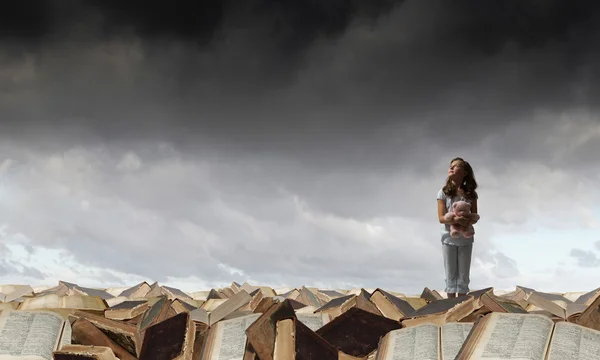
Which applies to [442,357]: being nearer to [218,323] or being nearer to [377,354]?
[377,354]

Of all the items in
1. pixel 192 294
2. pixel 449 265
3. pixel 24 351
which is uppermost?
pixel 449 265

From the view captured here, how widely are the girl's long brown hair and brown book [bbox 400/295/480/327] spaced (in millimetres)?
1673

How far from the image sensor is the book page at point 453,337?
2.39 m

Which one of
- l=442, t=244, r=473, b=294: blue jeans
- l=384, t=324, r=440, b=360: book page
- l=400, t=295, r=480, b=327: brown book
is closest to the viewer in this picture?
l=384, t=324, r=440, b=360: book page

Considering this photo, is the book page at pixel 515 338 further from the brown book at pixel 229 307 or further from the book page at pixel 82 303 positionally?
the book page at pixel 82 303

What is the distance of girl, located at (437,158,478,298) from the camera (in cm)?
477

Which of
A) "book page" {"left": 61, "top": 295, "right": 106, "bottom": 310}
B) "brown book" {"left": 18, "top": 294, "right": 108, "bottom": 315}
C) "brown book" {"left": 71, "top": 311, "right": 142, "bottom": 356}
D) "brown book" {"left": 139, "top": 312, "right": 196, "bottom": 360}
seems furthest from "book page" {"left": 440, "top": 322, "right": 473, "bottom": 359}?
"book page" {"left": 61, "top": 295, "right": 106, "bottom": 310}

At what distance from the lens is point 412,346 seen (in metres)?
2.42

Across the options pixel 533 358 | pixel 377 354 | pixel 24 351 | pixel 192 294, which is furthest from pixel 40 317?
pixel 192 294

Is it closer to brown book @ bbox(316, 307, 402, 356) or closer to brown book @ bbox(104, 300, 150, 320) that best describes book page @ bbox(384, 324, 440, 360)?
brown book @ bbox(316, 307, 402, 356)

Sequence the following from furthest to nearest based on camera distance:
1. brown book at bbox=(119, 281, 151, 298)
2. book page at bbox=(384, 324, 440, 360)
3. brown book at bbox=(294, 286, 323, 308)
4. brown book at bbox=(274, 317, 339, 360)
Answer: brown book at bbox=(119, 281, 151, 298)
brown book at bbox=(294, 286, 323, 308)
brown book at bbox=(274, 317, 339, 360)
book page at bbox=(384, 324, 440, 360)

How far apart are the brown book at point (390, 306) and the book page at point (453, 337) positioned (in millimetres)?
588

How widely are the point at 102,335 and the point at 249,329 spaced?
2.17 ft

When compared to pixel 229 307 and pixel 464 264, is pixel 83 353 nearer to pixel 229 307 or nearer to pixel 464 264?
pixel 229 307
